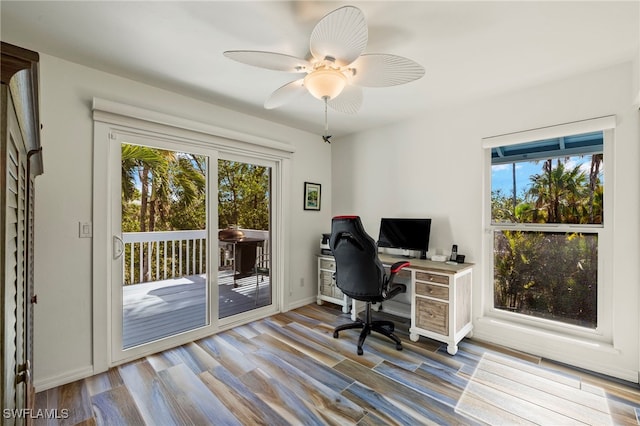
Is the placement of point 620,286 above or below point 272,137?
below

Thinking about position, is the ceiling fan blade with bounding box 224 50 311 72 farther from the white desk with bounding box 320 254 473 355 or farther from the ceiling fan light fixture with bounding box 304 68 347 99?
the white desk with bounding box 320 254 473 355

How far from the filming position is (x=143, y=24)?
5.55 feet

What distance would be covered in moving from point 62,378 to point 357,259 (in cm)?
238

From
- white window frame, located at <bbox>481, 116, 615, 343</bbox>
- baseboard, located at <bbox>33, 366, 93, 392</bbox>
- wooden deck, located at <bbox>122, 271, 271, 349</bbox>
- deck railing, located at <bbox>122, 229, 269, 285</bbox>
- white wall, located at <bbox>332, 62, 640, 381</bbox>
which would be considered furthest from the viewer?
deck railing, located at <bbox>122, 229, 269, 285</bbox>

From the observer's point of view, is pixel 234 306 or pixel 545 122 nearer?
pixel 545 122

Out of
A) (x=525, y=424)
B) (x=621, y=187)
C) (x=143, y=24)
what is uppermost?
(x=143, y=24)

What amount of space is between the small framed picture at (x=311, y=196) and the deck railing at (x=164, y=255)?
A: 1432 mm

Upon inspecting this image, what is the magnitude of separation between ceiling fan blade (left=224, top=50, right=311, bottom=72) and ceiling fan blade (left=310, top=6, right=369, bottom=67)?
Result: 0.15m

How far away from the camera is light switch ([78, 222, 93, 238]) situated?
2.14 m

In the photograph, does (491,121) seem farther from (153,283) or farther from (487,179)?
(153,283)

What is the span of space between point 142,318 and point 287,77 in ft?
8.95

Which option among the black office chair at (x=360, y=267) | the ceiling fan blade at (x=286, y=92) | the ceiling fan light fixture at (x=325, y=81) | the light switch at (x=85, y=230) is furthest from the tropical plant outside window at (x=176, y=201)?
the ceiling fan light fixture at (x=325, y=81)

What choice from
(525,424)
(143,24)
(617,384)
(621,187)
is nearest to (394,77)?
(143,24)

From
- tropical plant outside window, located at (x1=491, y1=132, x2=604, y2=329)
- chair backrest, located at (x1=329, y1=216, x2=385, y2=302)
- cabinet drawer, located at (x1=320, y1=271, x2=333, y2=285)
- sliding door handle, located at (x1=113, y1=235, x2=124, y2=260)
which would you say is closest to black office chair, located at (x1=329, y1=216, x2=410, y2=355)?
chair backrest, located at (x1=329, y1=216, x2=385, y2=302)
